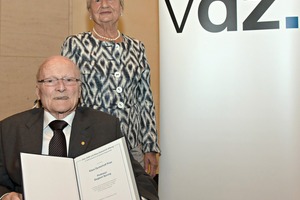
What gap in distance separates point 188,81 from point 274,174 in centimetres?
78

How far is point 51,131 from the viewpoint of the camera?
2.13 m

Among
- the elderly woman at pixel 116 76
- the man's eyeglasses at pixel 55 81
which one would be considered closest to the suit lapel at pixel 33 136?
the man's eyeglasses at pixel 55 81

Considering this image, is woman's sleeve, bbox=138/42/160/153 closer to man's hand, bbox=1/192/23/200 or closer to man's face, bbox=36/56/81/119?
man's face, bbox=36/56/81/119

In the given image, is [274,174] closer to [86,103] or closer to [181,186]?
[181,186]

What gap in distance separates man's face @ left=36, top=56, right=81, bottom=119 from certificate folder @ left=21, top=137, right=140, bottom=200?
425mm

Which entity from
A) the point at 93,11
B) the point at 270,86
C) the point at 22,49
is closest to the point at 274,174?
the point at 270,86

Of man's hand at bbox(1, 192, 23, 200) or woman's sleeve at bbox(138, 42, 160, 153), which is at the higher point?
woman's sleeve at bbox(138, 42, 160, 153)

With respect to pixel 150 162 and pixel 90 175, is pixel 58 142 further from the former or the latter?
pixel 150 162

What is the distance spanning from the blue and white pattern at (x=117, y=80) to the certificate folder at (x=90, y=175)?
32.7 inches

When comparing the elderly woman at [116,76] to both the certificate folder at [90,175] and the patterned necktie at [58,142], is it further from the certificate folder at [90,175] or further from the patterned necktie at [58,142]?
the certificate folder at [90,175]

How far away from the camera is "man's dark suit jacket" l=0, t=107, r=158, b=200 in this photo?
203 cm

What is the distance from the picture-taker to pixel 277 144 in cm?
267

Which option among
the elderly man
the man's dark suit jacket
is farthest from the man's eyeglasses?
the man's dark suit jacket

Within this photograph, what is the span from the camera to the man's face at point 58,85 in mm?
2123
